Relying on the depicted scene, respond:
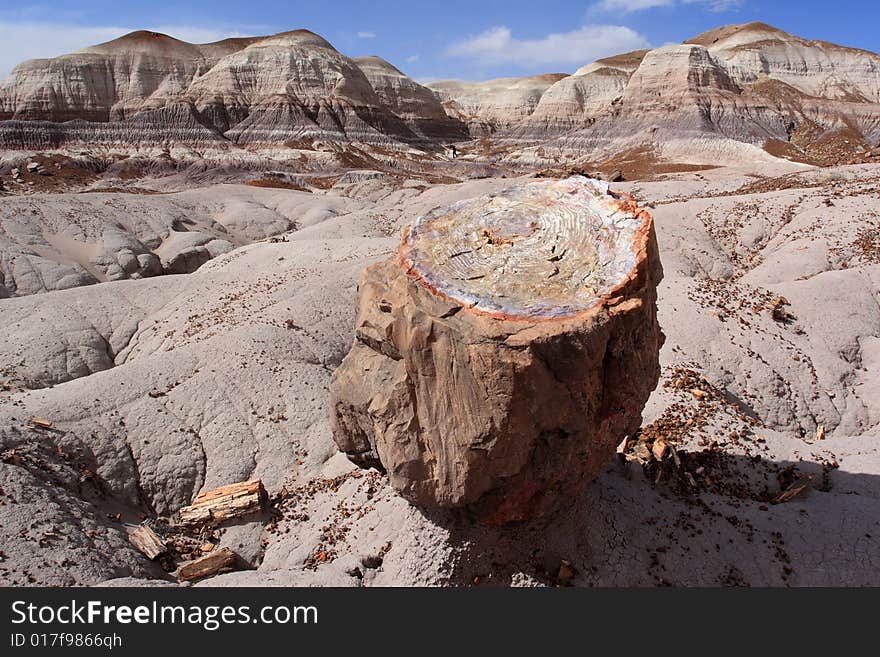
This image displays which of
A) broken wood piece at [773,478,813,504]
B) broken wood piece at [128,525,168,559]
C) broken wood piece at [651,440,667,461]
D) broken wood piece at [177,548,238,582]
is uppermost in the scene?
broken wood piece at [651,440,667,461]

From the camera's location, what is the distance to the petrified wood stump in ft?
14.1

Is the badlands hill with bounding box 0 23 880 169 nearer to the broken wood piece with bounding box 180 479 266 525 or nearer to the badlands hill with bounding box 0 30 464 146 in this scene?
the badlands hill with bounding box 0 30 464 146

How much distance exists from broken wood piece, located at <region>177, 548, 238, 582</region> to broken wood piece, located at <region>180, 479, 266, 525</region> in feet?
2.59

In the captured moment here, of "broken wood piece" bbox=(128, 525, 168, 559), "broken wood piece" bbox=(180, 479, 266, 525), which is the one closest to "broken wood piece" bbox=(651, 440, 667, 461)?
"broken wood piece" bbox=(180, 479, 266, 525)

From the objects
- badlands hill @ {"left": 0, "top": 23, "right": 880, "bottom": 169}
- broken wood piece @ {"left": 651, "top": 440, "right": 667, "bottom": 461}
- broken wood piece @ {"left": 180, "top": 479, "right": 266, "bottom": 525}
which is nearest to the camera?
broken wood piece @ {"left": 651, "top": 440, "right": 667, "bottom": 461}

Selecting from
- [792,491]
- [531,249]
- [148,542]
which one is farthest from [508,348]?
[148,542]

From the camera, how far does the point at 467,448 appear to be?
454cm

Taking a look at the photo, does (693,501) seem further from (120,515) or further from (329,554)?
(120,515)

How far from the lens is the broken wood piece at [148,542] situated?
708 cm

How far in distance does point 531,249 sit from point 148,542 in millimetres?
6241

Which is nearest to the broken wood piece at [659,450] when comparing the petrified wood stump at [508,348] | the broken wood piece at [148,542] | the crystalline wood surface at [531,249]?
the petrified wood stump at [508,348]

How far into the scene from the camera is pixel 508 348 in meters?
4.15

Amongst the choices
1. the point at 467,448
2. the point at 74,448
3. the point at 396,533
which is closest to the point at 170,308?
the point at 74,448

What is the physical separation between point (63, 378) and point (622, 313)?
12.5 metres
